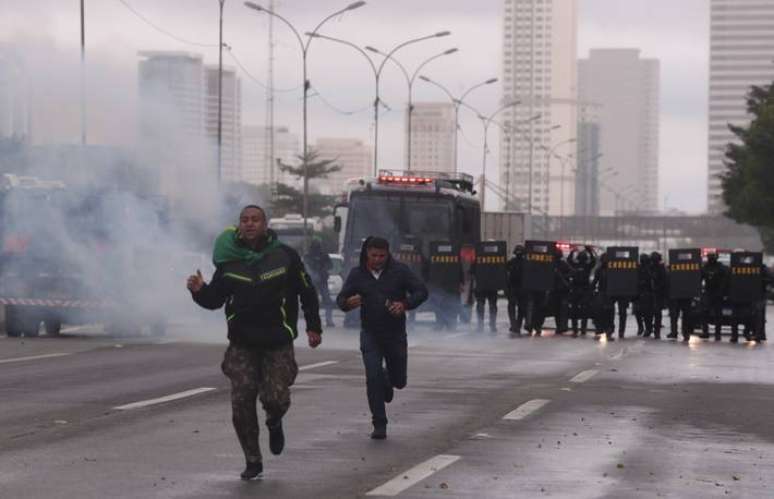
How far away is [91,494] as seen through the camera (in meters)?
10.6

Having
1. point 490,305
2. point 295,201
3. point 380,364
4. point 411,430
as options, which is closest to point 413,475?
point 380,364

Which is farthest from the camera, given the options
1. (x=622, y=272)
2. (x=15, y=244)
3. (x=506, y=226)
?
(x=506, y=226)

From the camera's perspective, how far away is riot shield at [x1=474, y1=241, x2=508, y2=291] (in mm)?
35625

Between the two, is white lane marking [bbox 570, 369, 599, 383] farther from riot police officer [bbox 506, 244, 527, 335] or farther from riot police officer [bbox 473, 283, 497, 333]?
riot police officer [bbox 473, 283, 497, 333]

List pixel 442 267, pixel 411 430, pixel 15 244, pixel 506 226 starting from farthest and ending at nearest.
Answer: pixel 506 226, pixel 442 267, pixel 15 244, pixel 411 430

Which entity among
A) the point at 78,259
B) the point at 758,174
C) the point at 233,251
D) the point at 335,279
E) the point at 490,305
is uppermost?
the point at 758,174

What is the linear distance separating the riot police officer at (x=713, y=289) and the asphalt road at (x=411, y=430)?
30.9ft

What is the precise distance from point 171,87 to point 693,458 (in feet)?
85.5

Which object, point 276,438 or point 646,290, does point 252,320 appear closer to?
point 276,438

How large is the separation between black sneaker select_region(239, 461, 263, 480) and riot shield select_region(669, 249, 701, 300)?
2372 centimetres

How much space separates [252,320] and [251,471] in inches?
38.7

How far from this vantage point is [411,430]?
14.6 meters

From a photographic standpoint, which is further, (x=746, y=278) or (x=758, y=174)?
(x=758, y=174)

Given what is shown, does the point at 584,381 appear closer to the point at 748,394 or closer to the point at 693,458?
the point at 748,394
